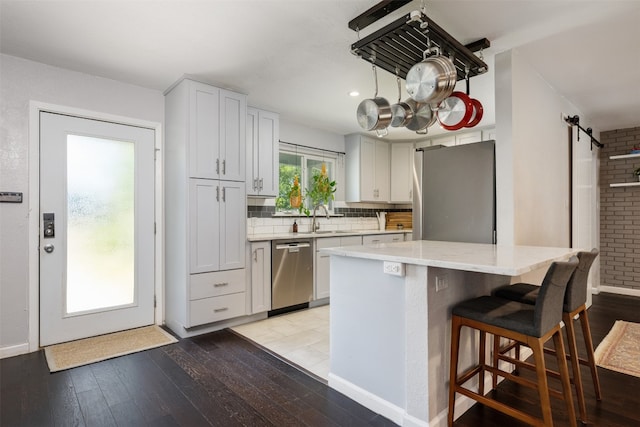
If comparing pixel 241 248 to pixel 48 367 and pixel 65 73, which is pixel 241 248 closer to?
pixel 48 367

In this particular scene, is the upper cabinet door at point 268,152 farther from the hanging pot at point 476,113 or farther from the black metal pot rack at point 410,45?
the hanging pot at point 476,113

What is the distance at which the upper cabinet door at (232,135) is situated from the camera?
11.1ft

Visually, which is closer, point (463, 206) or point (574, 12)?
point (574, 12)

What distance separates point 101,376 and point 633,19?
14.4ft

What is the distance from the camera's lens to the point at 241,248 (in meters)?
3.52

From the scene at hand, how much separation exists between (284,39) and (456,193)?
189 centimetres

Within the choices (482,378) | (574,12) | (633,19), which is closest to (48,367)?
(482,378)

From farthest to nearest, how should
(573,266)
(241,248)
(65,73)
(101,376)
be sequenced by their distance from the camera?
1. (241,248)
2. (65,73)
3. (101,376)
4. (573,266)

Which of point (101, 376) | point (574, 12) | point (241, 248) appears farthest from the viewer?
point (241, 248)

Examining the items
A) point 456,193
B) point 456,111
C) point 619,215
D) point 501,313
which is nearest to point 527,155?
point 456,193

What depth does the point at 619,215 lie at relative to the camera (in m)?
5.02

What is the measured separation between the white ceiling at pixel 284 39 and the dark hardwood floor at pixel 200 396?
2.44m

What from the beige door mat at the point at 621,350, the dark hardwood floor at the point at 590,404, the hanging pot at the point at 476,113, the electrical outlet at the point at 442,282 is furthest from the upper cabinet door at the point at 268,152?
the beige door mat at the point at 621,350

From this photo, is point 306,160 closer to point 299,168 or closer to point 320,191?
point 299,168
